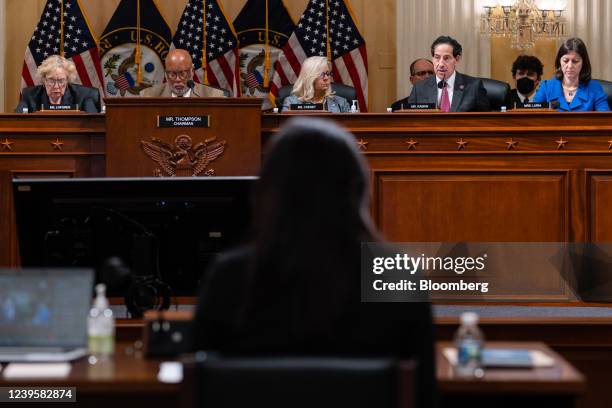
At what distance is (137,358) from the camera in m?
3.01

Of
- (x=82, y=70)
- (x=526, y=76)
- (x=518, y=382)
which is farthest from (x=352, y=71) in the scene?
(x=518, y=382)

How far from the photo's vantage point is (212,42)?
10781 millimetres

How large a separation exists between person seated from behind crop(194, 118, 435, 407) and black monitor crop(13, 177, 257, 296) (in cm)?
217

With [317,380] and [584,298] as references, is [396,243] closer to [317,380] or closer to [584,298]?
[584,298]

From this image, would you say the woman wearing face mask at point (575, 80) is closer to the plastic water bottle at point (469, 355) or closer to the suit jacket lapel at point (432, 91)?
the suit jacket lapel at point (432, 91)

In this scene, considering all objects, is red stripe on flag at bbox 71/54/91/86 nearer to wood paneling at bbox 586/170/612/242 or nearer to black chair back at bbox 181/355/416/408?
wood paneling at bbox 586/170/612/242

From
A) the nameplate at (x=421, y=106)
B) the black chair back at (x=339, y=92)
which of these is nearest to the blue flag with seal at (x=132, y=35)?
the black chair back at (x=339, y=92)

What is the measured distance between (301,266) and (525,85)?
690 cm

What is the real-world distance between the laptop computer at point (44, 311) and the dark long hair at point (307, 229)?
3.00ft

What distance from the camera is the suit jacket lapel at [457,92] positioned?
23.7ft

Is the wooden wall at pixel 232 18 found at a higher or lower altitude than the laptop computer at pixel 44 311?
higher

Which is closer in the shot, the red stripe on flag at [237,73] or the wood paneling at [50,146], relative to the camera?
the wood paneling at [50,146]

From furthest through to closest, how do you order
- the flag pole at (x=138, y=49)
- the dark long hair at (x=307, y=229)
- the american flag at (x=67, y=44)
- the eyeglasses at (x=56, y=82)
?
the flag pole at (x=138, y=49) < the american flag at (x=67, y=44) < the eyeglasses at (x=56, y=82) < the dark long hair at (x=307, y=229)

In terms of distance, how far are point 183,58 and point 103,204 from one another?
3117 mm
